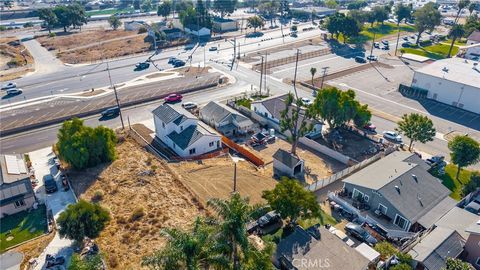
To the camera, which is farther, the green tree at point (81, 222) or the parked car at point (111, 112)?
the parked car at point (111, 112)

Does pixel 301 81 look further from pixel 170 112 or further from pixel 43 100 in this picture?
pixel 43 100

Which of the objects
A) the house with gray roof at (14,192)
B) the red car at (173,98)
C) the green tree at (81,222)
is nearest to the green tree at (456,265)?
the green tree at (81,222)

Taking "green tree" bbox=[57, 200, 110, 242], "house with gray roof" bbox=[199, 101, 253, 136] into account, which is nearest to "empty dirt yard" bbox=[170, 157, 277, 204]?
"house with gray roof" bbox=[199, 101, 253, 136]

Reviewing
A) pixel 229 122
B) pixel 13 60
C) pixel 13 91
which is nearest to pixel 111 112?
pixel 229 122

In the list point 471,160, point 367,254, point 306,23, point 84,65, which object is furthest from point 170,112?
point 306,23

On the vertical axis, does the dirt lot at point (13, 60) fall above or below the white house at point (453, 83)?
below

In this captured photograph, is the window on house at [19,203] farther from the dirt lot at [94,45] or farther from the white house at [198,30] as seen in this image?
the white house at [198,30]

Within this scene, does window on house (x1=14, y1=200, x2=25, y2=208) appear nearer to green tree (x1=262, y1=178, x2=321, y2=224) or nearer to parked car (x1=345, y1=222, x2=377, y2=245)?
green tree (x1=262, y1=178, x2=321, y2=224)
